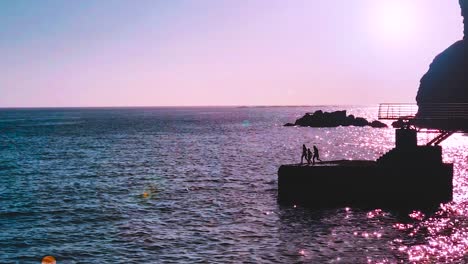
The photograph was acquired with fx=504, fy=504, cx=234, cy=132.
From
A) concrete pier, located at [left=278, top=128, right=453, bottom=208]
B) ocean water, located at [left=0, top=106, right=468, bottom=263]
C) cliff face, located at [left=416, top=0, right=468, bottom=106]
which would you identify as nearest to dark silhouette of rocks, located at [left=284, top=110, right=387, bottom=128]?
cliff face, located at [left=416, top=0, right=468, bottom=106]

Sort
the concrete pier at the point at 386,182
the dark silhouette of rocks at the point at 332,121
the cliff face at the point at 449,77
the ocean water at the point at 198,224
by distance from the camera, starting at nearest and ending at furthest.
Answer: the ocean water at the point at 198,224, the concrete pier at the point at 386,182, the cliff face at the point at 449,77, the dark silhouette of rocks at the point at 332,121

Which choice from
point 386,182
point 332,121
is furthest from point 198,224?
point 332,121

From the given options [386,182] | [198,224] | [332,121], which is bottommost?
[198,224]

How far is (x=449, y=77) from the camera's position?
11881 centimetres

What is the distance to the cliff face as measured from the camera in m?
114

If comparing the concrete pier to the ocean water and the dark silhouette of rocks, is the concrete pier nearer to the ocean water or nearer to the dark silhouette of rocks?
the ocean water

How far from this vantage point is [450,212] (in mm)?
32219

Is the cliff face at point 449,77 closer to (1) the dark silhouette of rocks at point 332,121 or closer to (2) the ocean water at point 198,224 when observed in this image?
(1) the dark silhouette of rocks at point 332,121

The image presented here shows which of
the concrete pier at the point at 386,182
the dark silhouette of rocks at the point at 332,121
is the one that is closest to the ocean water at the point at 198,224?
the concrete pier at the point at 386,182

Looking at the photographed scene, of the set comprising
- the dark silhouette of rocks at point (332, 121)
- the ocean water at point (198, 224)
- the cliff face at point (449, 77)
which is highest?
the cliff face at point (449, 77)

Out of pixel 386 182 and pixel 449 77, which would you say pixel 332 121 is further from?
pixel 386 182

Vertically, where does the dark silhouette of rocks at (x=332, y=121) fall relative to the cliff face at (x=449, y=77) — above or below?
below

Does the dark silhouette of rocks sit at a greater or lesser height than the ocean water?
greater

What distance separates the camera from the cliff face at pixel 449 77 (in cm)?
11412
